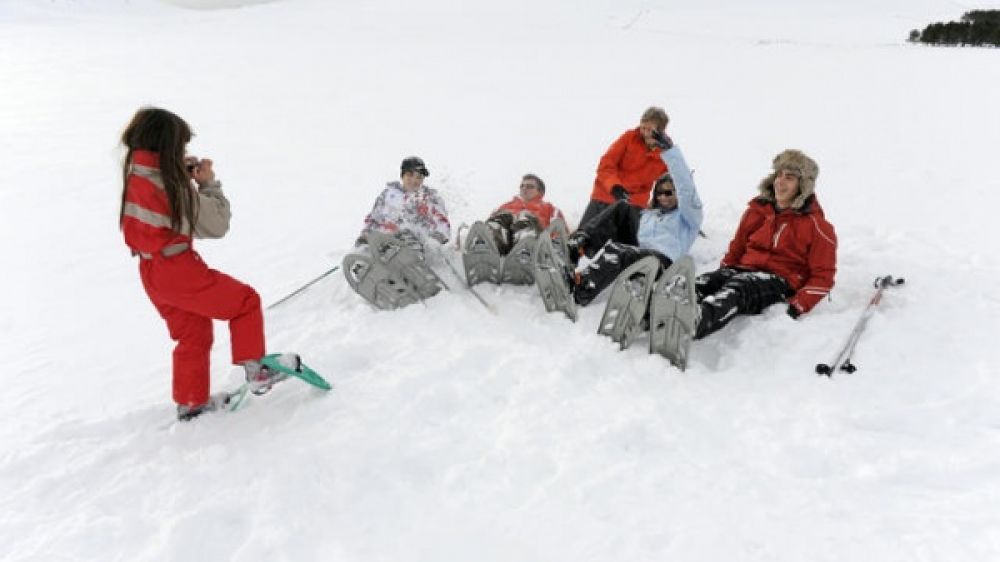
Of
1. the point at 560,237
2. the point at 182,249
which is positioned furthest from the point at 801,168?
the point at 182,249

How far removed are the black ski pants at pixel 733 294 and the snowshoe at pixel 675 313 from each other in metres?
0.20

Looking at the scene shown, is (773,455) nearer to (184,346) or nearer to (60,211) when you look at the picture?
(184,346)

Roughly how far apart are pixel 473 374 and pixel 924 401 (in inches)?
93.9

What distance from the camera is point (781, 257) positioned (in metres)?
4.34

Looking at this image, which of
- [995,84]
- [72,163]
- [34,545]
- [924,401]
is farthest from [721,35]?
[34,545]

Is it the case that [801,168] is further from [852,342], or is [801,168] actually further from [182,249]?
[182,249]

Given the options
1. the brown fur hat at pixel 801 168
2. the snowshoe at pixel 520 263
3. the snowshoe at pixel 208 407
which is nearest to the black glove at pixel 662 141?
the brown fur hat at pixel 801 168

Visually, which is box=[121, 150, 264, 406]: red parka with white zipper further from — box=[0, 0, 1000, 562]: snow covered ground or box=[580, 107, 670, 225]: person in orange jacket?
box=[580, 107, 670, 225]: person in orange jacket

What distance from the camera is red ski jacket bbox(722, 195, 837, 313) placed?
13.6 ft

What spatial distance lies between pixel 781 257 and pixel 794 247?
0.11 m

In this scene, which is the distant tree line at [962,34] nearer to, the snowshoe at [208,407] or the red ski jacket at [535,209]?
the red ski jacket at [535,209]

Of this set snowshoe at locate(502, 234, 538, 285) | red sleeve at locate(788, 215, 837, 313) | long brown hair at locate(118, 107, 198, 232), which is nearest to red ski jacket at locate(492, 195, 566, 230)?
snowshoe at locate(502, 234, 538, 285)

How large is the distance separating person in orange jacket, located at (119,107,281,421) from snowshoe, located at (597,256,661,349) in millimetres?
2018

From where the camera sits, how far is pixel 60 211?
7.67 metres
